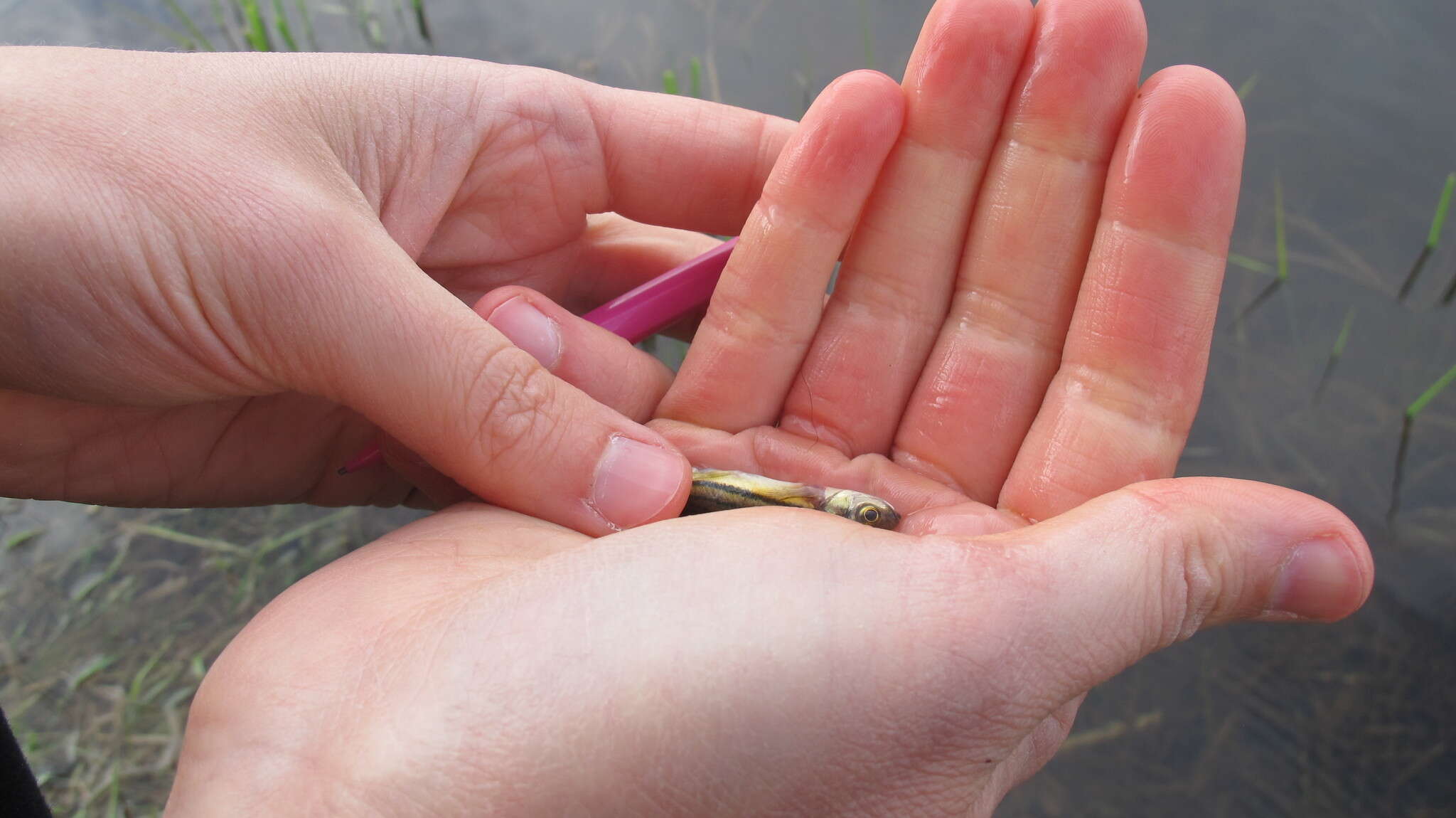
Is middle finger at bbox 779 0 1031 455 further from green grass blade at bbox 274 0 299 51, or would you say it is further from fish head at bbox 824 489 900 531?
green grass blade at bbox 274 0 299 51

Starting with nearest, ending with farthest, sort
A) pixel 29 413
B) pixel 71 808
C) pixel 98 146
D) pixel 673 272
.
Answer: pixel 98 146
pixel 29 413
pixel 673 272
pixel 71 808

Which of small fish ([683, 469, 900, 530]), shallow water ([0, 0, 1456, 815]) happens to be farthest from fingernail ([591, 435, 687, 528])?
shallow water ([0, 0, 1456, 815])

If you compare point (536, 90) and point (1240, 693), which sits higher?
point (536, 90)

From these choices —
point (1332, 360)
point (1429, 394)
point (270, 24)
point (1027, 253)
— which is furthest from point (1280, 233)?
point (270, 24)

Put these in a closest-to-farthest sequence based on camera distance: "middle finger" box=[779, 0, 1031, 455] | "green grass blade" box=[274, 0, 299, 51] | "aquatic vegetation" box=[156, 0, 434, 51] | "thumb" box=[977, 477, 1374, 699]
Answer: "thumb" box=[977, 477, 1374, 699]
"middle finger" box=[779, 0, 1031, 455]
"green grass blade" box=[274, 0, 299, 51]
"aquatic vegetation" box=[156, 0, 434, 51]

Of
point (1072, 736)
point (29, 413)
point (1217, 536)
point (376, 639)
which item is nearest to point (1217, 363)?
point (1072, 736)

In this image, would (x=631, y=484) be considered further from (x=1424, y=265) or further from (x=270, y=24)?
(x=270, y=24)

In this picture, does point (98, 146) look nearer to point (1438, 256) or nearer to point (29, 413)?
point (29, 413)
